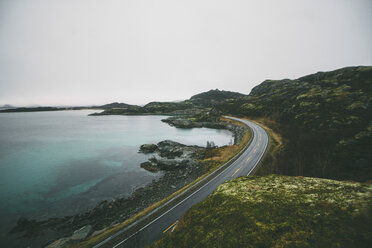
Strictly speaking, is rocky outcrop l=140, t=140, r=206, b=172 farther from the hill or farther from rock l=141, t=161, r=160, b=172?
the hill

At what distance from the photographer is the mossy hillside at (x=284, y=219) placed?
26.3 ft

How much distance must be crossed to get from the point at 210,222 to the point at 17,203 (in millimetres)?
30712

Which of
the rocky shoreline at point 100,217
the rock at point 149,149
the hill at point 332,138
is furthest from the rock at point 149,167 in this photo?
the hill at point 332,138

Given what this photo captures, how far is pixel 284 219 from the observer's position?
32.8 ft

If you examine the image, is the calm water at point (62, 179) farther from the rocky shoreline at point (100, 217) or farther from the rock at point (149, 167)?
the rocky shoreline at point (100, 217)

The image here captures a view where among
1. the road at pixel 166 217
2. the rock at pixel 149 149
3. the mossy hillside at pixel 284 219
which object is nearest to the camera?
the mossy hillside at pixel 284 219

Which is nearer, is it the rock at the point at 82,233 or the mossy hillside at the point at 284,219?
the mossy hillside at the point at 284,219

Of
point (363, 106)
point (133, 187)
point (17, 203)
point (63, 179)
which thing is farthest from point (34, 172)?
point (363, 106)

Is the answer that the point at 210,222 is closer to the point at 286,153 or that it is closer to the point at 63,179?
the point at 286,153

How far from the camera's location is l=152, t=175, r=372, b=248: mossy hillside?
801cm

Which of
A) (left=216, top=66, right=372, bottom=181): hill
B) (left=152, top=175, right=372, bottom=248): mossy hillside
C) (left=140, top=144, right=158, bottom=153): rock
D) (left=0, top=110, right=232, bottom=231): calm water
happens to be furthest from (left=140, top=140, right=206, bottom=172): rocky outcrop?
(left=216, top=66, right=372, bottom=181): hill

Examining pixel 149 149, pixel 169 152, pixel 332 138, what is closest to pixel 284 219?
pixel 169 152

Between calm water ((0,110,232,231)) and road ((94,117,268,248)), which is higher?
road ((94,117,268,248))

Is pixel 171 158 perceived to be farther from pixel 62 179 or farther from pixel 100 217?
pixel 62 179
